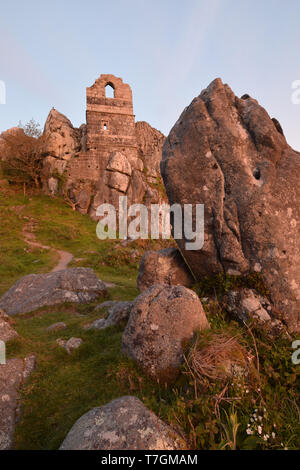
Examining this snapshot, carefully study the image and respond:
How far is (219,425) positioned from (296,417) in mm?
1192

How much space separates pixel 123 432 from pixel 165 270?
5.21 metres


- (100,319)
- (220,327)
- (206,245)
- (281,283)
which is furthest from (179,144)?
(100,319)

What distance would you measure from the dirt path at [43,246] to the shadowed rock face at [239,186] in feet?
47.1

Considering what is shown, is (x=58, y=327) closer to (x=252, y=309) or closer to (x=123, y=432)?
(x=123, y=432)

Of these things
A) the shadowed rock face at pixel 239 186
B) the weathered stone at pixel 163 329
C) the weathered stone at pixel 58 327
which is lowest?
the weathered stone at pixel 58 327

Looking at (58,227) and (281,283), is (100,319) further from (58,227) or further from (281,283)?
(58,227)

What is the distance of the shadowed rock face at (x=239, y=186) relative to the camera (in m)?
5.75

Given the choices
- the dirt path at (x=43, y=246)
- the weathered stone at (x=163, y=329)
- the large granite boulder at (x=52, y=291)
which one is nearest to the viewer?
the weathered stone at (x=163, y=329)

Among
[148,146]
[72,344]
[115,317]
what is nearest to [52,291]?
[115,317]

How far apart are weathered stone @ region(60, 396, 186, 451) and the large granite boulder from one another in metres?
8.10

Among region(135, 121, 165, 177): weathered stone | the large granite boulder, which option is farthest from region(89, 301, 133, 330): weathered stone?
region(135, 121, 165, 177): weathered stone

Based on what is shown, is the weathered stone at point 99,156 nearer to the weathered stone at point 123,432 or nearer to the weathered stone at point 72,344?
the weathered stone at point 72,344

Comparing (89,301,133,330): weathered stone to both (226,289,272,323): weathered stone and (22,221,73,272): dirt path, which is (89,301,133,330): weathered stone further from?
(22,221,73,272): dirt path

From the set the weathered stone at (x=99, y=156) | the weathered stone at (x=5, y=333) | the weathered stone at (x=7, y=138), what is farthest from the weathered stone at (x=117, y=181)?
the weathered stone at (x=5, y=333)
